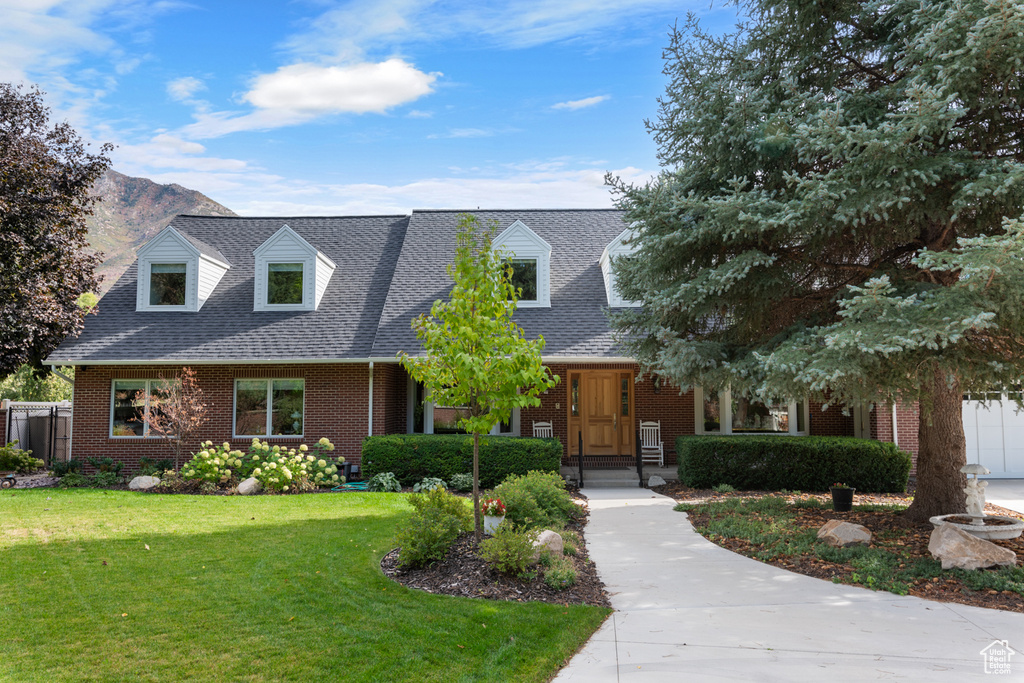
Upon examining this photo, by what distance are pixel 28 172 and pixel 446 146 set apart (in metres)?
10.5

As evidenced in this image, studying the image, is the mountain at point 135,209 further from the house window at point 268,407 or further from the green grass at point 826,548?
the green grass at point 826,548

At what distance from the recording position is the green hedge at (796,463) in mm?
12242

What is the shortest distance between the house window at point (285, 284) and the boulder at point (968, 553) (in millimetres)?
14339

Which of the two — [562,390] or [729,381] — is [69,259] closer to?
[562,390]

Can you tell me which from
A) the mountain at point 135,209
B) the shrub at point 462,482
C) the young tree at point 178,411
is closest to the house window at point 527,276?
the shrub at point 462,482

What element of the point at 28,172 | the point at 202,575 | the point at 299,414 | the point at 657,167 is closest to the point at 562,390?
the point at 299,414

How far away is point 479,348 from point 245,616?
323cm

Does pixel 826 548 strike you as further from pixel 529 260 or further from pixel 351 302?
pixel 351 302

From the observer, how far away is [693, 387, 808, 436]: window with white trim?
15109 mm

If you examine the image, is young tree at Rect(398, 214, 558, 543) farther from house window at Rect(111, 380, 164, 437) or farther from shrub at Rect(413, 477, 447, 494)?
house window at Rect(111, 380, 164, 437)

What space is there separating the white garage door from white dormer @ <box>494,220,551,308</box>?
10138 millimetres

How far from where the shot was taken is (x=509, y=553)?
598cm

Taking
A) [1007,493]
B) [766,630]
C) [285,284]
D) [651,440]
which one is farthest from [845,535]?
[285,284]

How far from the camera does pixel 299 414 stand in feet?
48.9
